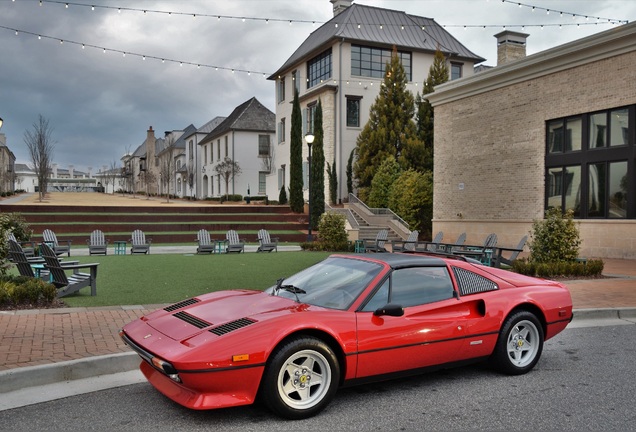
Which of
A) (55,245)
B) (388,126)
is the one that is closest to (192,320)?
(55,245)

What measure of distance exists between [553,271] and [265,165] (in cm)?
4196

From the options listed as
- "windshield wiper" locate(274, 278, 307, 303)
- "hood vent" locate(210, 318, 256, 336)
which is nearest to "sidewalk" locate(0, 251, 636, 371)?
"windshield wiper" locate(274, 278, 307, 303)

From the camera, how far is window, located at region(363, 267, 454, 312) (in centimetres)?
497

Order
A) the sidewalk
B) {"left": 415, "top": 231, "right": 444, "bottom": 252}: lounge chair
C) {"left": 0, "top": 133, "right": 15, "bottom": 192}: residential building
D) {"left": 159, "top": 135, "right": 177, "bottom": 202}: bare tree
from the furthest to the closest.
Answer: {"left": 159, "top": 135, "right": 177, "bottom": 202}: bare tree
{"left": 0, "top": 133, "right": 15, "bottom": 192}: residential building
{"left": 415, "top": 231, "right": 444, "bottom": 252}: lounge chair
the sidewalk

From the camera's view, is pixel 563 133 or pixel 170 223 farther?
pixel 170 223

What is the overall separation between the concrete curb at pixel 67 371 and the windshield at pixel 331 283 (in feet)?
5.63

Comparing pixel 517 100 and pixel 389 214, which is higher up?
pixel 517 100

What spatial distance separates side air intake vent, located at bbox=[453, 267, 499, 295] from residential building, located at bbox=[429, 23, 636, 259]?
15.1 meters

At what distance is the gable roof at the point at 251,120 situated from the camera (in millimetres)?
52562

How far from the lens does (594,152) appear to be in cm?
1939

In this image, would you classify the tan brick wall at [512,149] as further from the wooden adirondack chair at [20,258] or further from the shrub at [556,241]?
the wooden adirondack chair at [20,258]

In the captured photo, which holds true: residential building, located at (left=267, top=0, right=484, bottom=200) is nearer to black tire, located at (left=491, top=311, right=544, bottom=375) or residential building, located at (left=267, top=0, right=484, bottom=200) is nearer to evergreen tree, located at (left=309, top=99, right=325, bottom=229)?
evergreen tree, located at (left=309, top=99, right=325, bottom=229)

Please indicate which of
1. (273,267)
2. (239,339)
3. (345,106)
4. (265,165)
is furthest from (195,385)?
(265,165)

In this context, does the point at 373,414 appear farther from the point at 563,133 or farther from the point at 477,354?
the point at 563,133
